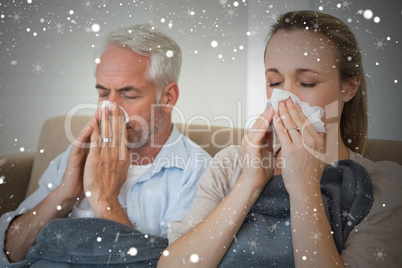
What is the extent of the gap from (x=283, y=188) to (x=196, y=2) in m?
0.39

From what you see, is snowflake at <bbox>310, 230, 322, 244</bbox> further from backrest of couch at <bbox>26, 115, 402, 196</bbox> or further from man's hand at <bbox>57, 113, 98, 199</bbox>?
man's hand at <bbox>57, 113, 98, 199</bbox>

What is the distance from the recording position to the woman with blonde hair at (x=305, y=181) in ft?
1.82

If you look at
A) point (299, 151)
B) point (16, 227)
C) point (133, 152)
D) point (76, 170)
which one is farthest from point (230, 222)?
point (16, 227)

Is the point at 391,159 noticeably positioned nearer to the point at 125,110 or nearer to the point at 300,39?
the point at 300,39

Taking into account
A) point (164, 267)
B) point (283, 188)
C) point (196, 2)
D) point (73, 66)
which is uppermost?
point (196, 2)

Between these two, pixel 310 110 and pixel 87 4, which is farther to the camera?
pixel 87 4

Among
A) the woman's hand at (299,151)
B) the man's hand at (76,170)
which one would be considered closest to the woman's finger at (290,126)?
the woman's hand at (299,151)

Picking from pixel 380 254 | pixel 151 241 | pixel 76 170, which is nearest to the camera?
pixel 380 254

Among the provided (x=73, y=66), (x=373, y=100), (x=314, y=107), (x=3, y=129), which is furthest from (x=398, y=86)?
(x=3, y=129)

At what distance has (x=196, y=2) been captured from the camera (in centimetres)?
72

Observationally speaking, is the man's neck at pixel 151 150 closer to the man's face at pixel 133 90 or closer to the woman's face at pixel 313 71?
the man's face at pixel 133 90

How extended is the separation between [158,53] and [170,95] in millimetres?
86

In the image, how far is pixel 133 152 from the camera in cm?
74

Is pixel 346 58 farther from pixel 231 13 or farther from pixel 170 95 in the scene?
pixel 170 95
